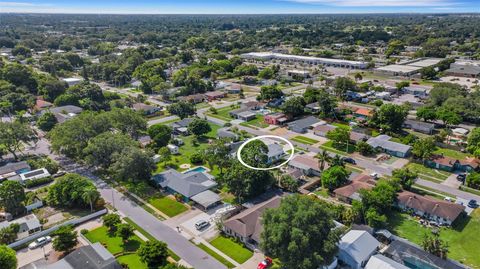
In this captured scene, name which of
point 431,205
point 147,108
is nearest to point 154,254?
point 431,205

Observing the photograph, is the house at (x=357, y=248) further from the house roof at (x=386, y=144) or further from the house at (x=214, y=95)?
the house at (x=214, y=95)

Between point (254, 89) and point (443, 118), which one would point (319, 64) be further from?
point (443, 118)

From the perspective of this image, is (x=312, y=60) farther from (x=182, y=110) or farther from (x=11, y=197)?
(x=11, y=197)

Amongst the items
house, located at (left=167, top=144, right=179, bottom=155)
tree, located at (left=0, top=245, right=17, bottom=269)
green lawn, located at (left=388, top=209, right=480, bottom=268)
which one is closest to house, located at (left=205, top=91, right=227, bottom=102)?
house, located at (left=167, top=144, right=179, bottom=155)

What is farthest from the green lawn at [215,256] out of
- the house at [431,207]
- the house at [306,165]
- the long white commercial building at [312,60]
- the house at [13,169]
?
the long white commercial building at [312,60]

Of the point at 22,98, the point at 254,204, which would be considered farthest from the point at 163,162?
the point at 22,98

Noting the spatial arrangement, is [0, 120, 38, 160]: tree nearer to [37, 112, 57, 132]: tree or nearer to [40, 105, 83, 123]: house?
[37, 112, 57, 132]: tree
